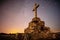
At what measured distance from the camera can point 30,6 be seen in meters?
8.32

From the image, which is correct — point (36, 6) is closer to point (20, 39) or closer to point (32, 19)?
point (32, 19)

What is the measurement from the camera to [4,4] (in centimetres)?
833

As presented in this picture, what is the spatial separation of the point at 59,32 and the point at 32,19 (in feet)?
2.78

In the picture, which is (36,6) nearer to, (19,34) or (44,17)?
(44,17)

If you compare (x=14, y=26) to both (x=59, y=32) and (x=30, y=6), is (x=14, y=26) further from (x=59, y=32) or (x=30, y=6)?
(x=59, y=32)

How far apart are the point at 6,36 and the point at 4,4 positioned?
93 cm

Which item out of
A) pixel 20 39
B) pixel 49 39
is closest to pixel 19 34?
pixel 20 39

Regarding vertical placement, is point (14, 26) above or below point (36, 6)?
below

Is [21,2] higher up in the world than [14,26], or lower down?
higher up

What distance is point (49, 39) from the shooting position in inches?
319

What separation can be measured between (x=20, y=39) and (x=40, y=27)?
666 millimetres

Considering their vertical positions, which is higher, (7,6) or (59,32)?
(7,6)

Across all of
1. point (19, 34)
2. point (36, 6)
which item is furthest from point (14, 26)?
point (36, 6)

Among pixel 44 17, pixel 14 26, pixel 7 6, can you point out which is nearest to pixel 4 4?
pixel 7 6
